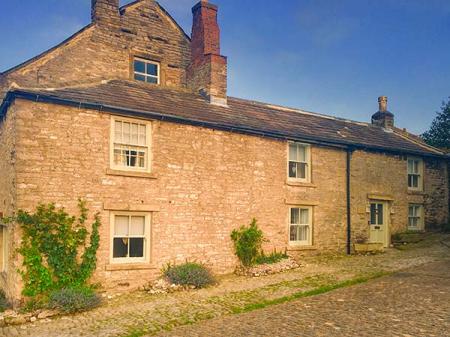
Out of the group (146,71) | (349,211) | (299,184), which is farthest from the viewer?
(146,71)

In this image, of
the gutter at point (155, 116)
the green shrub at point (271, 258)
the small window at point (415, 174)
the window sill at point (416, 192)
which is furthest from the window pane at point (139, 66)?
the window sill at point (416, 192)

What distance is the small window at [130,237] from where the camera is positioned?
42.2ft

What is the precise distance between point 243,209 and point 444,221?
12.9 meters

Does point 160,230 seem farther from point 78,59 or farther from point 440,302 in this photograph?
point 78,59

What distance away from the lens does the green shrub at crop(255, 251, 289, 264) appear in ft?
49.9

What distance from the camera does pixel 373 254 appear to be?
17.9 m

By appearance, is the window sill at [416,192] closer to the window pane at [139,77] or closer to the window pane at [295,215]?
the window pane at [295,215]

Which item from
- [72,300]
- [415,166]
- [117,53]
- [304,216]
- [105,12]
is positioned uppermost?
[105,12]

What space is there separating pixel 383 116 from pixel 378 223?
297 inches

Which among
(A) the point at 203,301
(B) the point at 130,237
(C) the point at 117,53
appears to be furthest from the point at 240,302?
(C) the point at 117,53

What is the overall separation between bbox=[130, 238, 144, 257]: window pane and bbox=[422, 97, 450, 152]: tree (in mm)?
29715

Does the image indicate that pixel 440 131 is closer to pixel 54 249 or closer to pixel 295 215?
pixel 295 215

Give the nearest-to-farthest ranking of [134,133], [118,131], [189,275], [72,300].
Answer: [72,300], [189,275], [118,131], [134,133]

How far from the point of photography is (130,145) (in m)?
13.4
